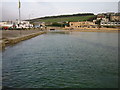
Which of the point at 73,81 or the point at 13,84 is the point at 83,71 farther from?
the point at 13,84

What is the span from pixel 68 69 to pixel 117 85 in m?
3.76

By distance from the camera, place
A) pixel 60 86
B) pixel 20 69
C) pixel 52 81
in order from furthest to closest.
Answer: pixel 20 69
pixel 52 81
pixel 60 86

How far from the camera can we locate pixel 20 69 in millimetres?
10484

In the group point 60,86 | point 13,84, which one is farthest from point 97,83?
point 13,84

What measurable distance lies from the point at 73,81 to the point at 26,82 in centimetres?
258

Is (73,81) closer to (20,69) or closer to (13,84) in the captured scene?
(13,84)

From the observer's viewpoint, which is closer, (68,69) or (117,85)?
(117,85)

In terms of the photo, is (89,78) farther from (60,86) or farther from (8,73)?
A: (8,73)

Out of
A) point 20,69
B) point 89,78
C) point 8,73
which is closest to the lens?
point 89,78

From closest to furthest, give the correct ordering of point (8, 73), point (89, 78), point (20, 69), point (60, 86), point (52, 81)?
point (60, 86), point (52, 81), point (89, 78), point (8, 73), point (20, 69)

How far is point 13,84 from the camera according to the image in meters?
7.56

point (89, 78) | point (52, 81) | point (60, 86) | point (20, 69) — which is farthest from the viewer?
point (20, 69)

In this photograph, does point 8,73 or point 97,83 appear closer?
point 97,83

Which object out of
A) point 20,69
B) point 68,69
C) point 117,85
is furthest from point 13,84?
point 117,85
